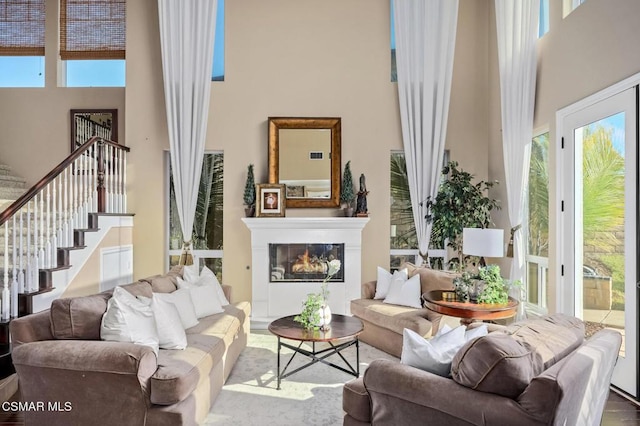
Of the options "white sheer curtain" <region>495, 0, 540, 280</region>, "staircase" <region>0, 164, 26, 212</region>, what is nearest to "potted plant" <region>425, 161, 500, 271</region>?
"white sheer curtain" <region>495, 0, 540, 280</region>

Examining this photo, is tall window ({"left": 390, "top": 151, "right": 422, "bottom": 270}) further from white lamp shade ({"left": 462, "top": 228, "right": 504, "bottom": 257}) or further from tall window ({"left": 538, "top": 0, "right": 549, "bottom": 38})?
white lamp shade ({"left": 462, "top": 228, "right": 504, "bottom": 257})

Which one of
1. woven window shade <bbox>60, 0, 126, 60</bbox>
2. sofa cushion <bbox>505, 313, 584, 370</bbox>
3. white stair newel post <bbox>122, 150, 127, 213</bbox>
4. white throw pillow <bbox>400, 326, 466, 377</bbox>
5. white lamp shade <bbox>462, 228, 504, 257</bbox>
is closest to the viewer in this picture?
sofa cushion <bbox>505, 313, 584, 370</bbox>

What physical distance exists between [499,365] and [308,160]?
4.49 m

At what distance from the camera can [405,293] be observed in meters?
4.64

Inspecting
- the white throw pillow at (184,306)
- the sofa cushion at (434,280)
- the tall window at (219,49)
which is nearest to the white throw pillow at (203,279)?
the white throw pillow at (184,306)

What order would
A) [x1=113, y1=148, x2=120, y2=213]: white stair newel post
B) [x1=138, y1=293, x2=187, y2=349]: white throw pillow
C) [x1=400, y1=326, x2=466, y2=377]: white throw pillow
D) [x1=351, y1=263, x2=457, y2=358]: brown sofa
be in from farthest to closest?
[x1=113, y1=148, x2=120, y2=213]: white stair newel post → [x1=351, y1=263, x2=457, y2=358]: brown sofa → [x1=138, y1=293, x2=187, y2=349]: white throw pillow → [x1=400, y1=326, x2=466, y2=377]: white throw pillow

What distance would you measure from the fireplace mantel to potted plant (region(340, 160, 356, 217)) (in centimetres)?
25

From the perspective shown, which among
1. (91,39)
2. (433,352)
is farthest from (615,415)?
(91,39)

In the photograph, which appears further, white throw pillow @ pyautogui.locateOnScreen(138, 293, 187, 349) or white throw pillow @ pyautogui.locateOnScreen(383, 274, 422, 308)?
white throw pillow @ pyautogui.locateOnScreen(383, 274, 422, 308)

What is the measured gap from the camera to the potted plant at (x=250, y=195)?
18.9 ft

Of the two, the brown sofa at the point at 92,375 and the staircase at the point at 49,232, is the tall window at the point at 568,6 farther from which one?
the staircase at the point at 49,232

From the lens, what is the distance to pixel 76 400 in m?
2.54

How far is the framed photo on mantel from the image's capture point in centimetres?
576

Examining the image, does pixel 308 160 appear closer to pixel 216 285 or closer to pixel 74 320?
pixel 216 285
